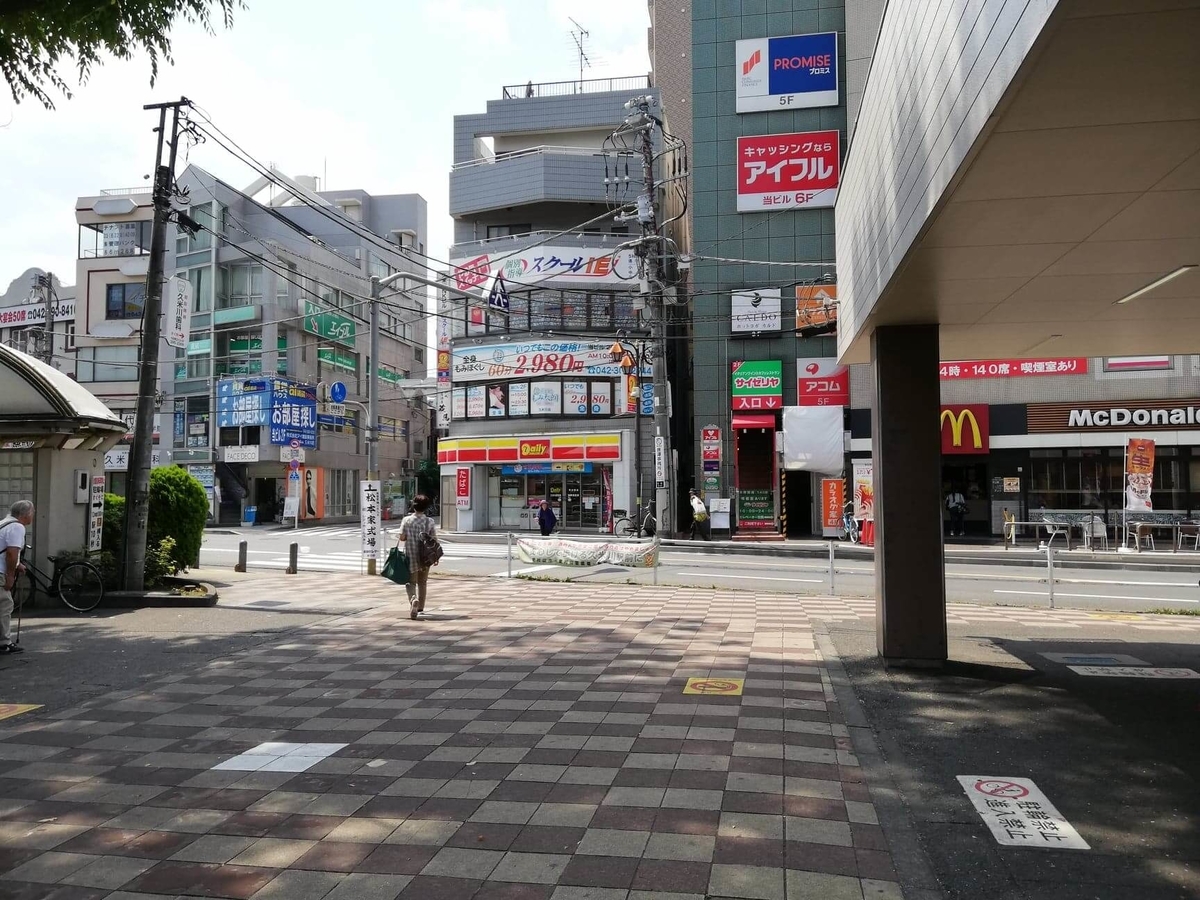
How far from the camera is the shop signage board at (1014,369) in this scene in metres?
27.8

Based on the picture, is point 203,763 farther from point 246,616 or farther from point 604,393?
point 604,393

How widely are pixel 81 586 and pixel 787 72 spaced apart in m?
28.7

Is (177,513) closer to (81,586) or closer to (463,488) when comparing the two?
(81,586)

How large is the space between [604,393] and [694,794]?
30.0 meters

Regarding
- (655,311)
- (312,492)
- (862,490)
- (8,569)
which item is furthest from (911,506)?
(312,492)

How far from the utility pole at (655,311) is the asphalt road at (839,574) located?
2309 millimetres

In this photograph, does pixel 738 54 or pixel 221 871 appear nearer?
pixel 221 871

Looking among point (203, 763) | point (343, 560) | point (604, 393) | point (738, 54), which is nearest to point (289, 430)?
point (604, 393)

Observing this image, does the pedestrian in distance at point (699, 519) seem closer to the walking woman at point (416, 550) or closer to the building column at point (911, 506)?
the walking woman at point (416, 550)

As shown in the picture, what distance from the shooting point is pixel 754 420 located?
3170cm

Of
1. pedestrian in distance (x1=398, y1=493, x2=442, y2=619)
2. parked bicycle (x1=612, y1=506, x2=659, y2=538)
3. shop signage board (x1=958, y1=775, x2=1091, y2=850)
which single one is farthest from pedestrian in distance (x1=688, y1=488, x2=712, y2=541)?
shop signage board (x1=958, y1=775, x2=1091, y2=850)

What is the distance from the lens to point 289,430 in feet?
141

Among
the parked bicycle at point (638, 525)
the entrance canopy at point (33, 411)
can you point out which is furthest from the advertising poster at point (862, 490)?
the entrance canopy at point (33, 411)

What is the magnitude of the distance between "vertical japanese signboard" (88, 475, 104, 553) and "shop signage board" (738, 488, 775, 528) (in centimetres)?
2219
